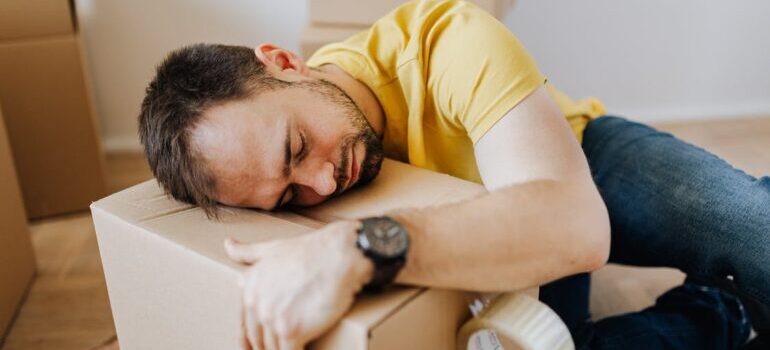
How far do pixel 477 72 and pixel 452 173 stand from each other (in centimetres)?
21

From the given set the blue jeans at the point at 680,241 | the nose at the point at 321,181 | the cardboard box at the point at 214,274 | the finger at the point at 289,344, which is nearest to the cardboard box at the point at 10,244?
the cardboard box at the point at 214,274

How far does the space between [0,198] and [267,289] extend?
3.07 ft

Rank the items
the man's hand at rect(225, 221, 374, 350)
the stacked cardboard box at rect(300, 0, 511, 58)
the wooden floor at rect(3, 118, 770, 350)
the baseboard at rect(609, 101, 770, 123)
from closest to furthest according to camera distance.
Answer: the man's hand at rect(225, 221, 374, 350)
the wooden floor at rect(3, 118, 770, 350)
the stacked cardboard box at rect(300, 0, 511, 58)
the baseboard at rect(609, 101, 770, 123)

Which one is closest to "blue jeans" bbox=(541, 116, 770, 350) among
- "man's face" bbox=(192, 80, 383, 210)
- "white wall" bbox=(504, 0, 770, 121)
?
"man's face" bbox=(192, 80, 383, 210)

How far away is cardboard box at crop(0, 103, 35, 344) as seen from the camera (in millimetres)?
1202

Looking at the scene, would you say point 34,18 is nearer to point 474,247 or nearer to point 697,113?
point 474,247

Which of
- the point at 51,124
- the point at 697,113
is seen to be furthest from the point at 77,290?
the point at 697,113

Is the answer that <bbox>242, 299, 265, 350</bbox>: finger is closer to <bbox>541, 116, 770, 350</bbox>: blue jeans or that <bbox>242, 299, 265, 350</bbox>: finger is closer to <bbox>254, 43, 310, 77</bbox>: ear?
<bbox>254, 43, 310, 77</bbox>: ear

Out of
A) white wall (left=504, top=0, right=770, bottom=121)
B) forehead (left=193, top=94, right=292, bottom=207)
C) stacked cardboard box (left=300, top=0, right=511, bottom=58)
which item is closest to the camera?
forehead (left=193, top=94, right=292, bottom=207)

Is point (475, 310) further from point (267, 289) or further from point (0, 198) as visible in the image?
point (0, 198)

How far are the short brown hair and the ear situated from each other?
3 cm

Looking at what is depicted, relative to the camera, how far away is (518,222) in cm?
60

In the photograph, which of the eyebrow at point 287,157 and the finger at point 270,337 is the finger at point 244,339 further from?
the eyebrow at point 287,157

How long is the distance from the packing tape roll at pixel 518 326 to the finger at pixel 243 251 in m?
0.21
